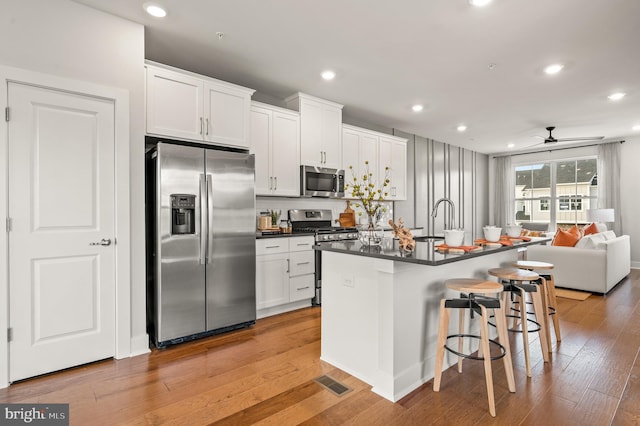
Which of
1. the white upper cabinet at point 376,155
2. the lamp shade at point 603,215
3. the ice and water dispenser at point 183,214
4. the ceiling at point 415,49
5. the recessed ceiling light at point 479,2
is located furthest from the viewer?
the lamp shade at point 603,215

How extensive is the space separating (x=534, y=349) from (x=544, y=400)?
861 millimetres

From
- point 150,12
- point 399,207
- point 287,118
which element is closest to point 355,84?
point 287,118

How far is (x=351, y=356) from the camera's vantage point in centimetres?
239

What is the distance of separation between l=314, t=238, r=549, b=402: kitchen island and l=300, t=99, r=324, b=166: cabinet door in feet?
6.79

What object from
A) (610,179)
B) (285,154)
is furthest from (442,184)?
(285,154)

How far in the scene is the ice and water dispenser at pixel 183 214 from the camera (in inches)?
115

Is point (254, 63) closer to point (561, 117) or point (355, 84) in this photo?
point (355, 84)

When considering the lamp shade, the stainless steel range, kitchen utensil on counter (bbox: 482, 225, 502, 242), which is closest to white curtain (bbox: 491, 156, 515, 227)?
the lamp shade

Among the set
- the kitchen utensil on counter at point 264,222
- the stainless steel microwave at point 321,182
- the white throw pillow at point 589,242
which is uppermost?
the stainless steel microwave at point 321,182

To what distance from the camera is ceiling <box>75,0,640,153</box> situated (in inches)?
102

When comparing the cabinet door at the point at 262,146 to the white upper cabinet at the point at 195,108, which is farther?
the cabinet door at the point at 262,146

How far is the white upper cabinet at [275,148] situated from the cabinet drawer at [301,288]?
1035mm

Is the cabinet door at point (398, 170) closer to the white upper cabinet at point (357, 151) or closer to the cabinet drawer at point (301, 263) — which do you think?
the white upper cabinet at point (357, 151)

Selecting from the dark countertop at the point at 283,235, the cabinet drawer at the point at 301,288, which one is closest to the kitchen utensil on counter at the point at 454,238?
the dark countertop at the point at 283,235
